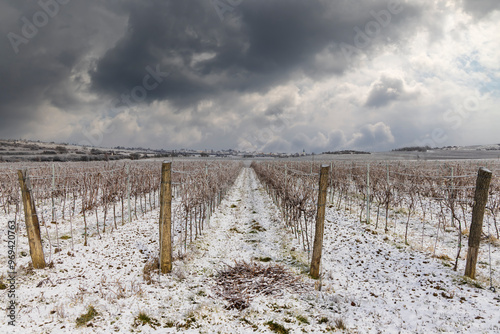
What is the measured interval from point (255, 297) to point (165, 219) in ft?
8.40

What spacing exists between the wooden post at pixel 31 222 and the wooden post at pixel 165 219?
2648 mm

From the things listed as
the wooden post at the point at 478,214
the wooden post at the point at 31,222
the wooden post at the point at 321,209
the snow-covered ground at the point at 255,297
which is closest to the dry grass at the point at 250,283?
the snow-covered ground at the point at 255,297

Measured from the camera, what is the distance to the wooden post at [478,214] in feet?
16.0

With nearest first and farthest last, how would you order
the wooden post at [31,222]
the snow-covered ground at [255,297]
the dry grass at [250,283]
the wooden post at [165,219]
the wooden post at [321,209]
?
the snow-covered ground at [255,297] → the dry grass at [250,283] → the wooden post at [31,222] → the wooden post at [321,209] → the wooden post at [165,219]

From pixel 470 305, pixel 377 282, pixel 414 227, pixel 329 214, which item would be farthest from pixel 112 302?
pixel 414 227

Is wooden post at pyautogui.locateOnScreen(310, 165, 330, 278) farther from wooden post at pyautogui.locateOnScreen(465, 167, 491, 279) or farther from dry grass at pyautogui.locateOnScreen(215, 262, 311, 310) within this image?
wooden post at pyautogui.locateOnScreen(465, 167, 491, 279)

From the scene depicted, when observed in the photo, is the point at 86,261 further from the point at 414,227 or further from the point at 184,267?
the point at 414,227

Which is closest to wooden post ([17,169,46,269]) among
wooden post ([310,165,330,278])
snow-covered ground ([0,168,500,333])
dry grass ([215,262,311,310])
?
snow-covered ground ([0,168,500,333])

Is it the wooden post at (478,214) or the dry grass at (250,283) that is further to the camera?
the wooden post at (478,214)

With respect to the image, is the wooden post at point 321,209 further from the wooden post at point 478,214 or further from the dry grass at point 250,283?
the wooden post at point 478,214

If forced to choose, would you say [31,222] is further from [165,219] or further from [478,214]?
[478,214]

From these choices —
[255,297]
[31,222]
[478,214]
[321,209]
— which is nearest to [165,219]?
[255,297]

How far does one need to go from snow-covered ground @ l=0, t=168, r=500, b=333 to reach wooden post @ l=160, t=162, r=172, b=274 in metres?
0.30

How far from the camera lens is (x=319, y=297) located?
183 inches
